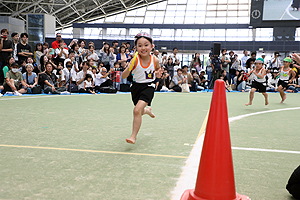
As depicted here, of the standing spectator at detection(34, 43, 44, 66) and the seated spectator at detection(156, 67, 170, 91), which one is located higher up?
the standing spectator at detection(34, 43, 44, 66)

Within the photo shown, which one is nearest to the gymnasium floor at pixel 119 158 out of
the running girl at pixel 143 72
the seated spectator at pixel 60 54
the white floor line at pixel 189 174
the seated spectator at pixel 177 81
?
the white floor line at pixel 189 174

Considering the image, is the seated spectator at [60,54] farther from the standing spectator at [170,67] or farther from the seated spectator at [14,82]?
the standing spectator at [170,67]

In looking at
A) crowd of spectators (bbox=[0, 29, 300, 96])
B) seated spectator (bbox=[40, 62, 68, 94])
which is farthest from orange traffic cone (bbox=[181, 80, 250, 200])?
seated spectator (bbox=[40, 62, 68, 94])

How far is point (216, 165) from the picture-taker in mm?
1746

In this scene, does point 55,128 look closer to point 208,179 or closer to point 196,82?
point 208,179

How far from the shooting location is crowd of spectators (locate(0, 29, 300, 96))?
10.8 meters

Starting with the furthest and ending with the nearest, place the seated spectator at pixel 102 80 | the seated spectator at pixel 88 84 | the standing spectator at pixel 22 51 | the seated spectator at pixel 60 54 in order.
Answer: the seated spectator at pixel 102 80, the seated spectator at pixel 60 54, the seated spectator at pixel 88 84, the standing spectator at pixel 22 51

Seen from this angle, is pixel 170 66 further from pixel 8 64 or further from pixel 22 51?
pixel 8 64

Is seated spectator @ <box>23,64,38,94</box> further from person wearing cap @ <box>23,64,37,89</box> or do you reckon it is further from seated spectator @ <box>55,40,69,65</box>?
seated spectator @ <box>55,40,69,65</box>

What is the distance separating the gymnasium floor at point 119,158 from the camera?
199 centimetres

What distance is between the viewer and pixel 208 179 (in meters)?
1.73

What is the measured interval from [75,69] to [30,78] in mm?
2022

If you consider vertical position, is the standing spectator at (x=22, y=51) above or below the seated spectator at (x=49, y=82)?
above

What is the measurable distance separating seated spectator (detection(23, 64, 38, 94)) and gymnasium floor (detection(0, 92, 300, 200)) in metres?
6.57
